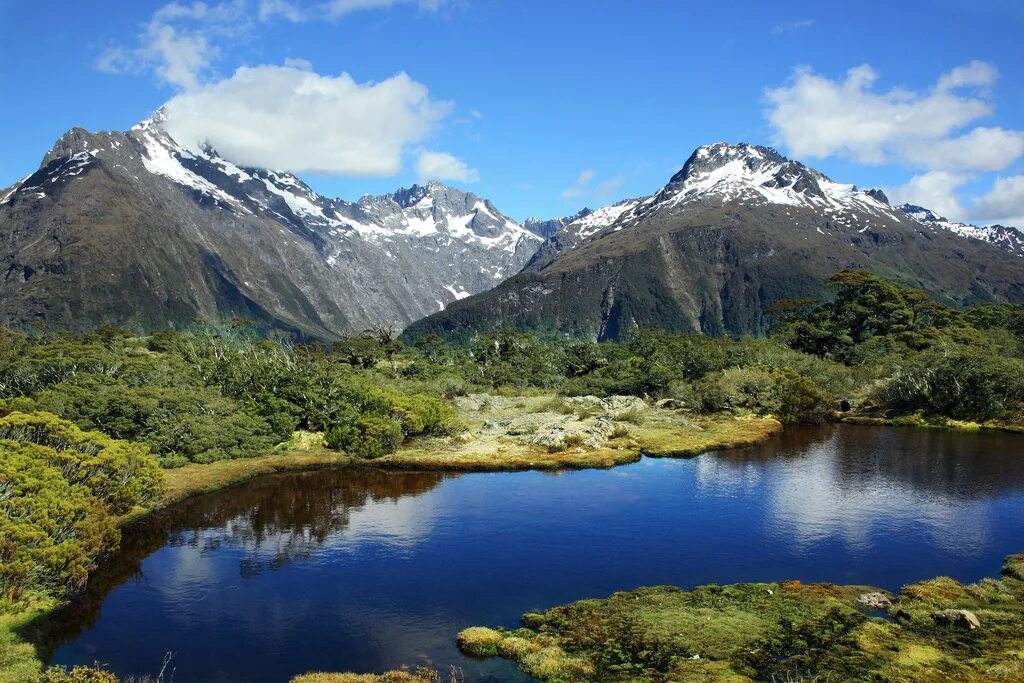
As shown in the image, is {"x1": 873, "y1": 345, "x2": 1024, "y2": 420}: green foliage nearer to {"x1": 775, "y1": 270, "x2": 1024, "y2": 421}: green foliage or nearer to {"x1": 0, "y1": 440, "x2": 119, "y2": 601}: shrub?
{"x1": 775, "y1": 270, "x2": 1024, "y2": 421}: green foliage

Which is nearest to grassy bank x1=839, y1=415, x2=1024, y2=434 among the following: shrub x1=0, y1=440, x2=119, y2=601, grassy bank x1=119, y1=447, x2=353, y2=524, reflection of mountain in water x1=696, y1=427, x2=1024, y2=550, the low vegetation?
the low vegetation

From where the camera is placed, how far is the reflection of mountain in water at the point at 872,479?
61.9 m

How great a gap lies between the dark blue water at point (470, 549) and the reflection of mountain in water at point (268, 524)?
0.89 feet

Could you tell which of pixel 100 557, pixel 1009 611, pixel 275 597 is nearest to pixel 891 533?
pixel 1009 611

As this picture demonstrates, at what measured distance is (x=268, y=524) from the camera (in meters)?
67.2

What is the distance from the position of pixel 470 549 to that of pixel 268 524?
70.5ft

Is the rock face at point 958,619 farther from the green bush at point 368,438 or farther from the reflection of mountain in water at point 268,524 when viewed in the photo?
the green bush at point 368,438

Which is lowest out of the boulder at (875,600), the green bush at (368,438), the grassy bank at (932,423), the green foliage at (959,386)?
the boulder at (875,600)

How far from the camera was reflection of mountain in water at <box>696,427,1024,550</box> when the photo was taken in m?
61.9

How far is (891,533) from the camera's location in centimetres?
5959

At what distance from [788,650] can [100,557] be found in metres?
50.0

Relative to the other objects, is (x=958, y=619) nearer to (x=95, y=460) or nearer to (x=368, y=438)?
(x=95, y=460)

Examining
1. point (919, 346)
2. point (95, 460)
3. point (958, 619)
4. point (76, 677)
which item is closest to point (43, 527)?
point (95, 460)

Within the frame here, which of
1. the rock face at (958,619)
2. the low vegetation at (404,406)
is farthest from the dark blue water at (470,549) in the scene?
the rock face at (958,619)
